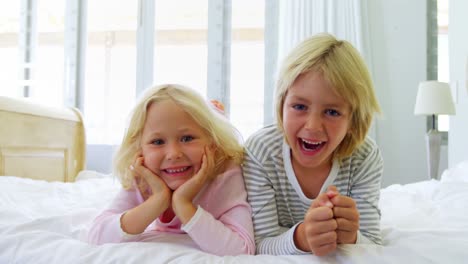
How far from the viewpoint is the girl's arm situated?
78cm

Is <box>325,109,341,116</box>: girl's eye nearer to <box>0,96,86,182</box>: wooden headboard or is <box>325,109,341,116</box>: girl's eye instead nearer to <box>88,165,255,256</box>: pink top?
<box>88,165,255,256</box>: pink top

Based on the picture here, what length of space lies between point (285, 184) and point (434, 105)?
2.01 m

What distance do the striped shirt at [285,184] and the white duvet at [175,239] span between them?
0.09m

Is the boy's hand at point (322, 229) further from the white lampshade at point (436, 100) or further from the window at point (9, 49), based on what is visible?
the window at point (9, 49)

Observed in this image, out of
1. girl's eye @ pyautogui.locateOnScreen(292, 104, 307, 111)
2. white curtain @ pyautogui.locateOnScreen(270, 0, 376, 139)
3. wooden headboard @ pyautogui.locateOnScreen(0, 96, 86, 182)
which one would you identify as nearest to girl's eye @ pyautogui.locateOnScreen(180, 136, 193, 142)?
girl's eye @ pyautogui.locateOnScreen(292, 104, 307, 111)

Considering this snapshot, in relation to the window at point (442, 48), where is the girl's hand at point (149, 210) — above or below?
below

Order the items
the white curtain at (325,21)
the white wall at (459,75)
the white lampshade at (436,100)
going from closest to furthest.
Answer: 1. the white wall at (459,75)
2. the white lampshade at (436,100)
3. the white curtain at (325,21)

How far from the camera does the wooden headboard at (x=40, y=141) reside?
2.02 meters

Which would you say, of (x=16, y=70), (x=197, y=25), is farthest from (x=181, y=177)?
(x=16, y=70)

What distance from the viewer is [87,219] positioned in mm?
1086

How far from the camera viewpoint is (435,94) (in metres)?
2.59

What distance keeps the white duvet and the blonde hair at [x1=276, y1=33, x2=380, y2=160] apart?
229 millimetres

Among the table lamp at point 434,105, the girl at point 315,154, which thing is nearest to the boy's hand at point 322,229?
the girl at point 315,154

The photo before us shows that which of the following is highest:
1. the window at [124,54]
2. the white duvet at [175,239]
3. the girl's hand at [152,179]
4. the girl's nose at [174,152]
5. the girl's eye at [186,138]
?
the window at [124,54]
